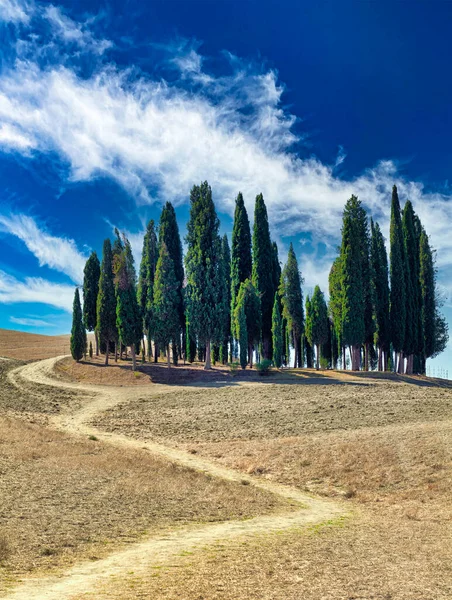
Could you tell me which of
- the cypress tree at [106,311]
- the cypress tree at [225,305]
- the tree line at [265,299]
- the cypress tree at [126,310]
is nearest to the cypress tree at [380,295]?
the tree line at [265,299]

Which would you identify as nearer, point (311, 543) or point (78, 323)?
point (311, 543)

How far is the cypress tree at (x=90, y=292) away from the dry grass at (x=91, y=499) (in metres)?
43.9

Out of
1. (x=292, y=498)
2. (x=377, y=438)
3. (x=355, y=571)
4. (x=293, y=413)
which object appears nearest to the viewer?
(x=355, y=571)

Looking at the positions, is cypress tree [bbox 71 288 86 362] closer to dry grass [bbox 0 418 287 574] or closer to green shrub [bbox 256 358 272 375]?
green shrub [bbox 256 358 272 375]

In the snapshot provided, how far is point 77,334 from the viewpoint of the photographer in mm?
56250

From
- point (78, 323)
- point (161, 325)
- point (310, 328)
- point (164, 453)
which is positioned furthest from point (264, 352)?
point (164, 453)

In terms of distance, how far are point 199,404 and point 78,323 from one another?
2670cm

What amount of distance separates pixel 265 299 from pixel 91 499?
46271 mm

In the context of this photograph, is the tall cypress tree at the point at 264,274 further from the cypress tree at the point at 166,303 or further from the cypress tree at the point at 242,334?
the cypress tree at the point at 166,303

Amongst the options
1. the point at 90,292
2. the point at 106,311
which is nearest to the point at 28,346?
the point at 90,292

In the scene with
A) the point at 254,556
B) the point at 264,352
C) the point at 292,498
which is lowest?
the point at 292,498

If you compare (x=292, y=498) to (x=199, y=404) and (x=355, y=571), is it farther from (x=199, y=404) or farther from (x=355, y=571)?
(x=199, y=404)

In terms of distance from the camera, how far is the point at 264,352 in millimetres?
58812

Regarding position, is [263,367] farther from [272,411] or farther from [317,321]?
[272,411]
